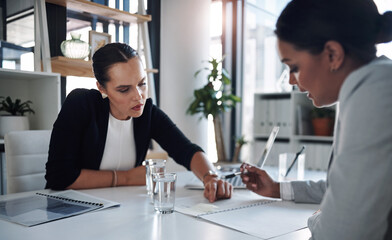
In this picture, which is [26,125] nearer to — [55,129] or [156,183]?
[55,129]

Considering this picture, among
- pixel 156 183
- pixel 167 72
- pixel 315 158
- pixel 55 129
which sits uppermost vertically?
pixel 167 72

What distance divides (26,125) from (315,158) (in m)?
2.30

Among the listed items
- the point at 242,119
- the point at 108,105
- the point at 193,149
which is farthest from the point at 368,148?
the point at 242,119

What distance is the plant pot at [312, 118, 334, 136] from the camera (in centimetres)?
289

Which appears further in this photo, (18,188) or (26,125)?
(26,125)

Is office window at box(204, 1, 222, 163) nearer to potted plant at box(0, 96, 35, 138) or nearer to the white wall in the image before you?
the white wall

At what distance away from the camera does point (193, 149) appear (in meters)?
1.54

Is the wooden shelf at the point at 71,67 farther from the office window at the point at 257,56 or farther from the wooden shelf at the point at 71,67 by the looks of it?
the office window at the point at 257,56

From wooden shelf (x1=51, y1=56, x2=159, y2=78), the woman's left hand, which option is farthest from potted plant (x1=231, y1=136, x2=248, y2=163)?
the woman's left hand

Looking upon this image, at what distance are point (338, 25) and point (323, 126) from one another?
2.53 metres

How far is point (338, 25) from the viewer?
1.85 ft

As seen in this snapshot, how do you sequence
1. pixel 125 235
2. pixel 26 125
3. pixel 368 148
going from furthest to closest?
pixel 26 125, pixel 125 235, pixel 368 148

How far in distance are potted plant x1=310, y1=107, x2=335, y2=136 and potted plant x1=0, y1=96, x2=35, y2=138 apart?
2.36 metres

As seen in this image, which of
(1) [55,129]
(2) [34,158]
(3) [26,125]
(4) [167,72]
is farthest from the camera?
(4) [167,72]
